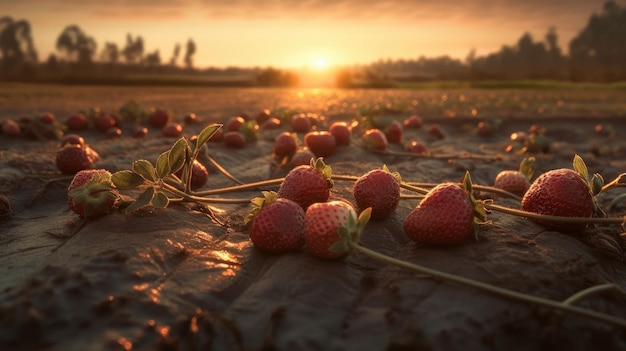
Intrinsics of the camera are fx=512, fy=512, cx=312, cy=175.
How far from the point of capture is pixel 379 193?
2.79 metres

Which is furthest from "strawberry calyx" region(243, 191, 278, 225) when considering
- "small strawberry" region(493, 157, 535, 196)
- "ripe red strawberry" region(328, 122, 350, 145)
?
"ripe red strawberry" region(328, 122, 350, 145)

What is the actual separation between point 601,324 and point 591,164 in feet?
13.5

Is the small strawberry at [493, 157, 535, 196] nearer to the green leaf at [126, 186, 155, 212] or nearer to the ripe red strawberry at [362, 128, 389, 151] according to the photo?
the ripe red strawberry at [362, 128, 389, 151]

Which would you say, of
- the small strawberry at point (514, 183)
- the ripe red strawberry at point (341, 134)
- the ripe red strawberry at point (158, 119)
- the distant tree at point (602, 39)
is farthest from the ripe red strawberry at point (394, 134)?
the distant tree at point (602, 39)

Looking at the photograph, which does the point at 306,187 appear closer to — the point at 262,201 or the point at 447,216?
the point at 262,201

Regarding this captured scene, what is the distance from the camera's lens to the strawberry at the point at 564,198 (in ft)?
8.42

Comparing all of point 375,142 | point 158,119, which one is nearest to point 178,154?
point 375,142

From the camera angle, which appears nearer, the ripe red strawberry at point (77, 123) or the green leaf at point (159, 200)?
the green leaf at point (159, 200)

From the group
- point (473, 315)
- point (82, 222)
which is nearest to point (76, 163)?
point (82, 222)

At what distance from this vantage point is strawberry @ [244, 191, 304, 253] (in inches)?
91.6

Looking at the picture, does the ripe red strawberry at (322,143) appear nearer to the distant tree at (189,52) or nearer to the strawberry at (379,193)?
the strawberry at (379,193)

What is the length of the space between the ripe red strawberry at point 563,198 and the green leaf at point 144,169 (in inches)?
78.2

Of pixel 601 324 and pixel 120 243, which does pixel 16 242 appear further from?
pixel 601 324

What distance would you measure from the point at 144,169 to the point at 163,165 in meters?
0.10
